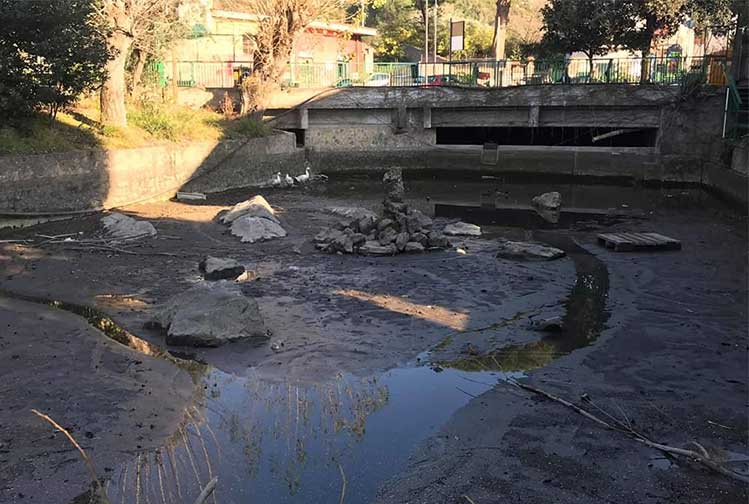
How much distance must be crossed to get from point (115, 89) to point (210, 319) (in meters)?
13.2

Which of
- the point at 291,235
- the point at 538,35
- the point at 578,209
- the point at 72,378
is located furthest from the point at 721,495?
the point at 538,35

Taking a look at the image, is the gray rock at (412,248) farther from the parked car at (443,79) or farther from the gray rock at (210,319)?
the parked car at (443,79)

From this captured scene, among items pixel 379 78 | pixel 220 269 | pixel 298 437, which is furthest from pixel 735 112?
pixel 298 437

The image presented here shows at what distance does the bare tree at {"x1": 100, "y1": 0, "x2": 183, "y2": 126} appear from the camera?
19.2 meters

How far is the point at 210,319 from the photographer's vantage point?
870 centimetres

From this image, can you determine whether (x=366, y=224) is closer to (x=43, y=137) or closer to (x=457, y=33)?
(x=43, y=137)

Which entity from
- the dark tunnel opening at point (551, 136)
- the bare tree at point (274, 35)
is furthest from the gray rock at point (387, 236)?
the dark tunnel opening at point (551, 136)

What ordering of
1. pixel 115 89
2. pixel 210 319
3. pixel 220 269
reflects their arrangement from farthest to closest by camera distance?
pixel 115 89 < pixel 220 269 < pixel 210 319

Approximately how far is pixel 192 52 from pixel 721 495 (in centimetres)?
3098

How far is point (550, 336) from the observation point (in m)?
9.15

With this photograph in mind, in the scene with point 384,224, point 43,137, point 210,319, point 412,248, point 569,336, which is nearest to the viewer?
point 210,319

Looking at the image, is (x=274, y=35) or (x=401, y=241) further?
(x=274, y=35)

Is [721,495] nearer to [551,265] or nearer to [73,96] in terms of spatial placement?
[551,265]

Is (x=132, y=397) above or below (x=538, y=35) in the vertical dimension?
below
